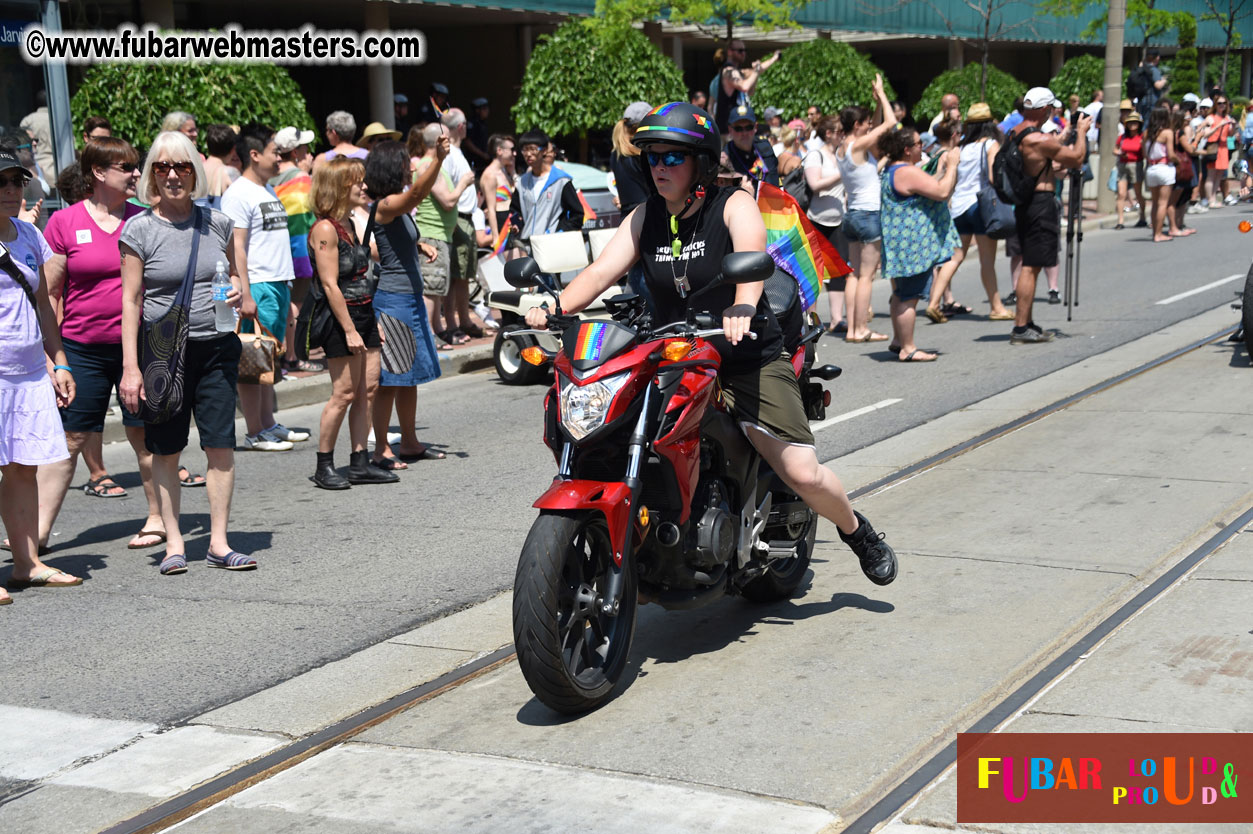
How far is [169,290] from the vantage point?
252 inches

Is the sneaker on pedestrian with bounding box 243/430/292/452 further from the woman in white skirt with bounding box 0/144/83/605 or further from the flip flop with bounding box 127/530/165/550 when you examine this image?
the woman in white skirt with bounding box 0/144/83/605

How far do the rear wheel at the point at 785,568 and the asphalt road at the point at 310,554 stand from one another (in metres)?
1.15

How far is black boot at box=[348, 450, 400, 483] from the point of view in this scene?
8.30 meters

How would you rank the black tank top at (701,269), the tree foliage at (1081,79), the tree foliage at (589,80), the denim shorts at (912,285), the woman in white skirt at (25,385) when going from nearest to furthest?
the black tank top at (701,269)
the woman in white skirt at (25,385)
the denim shorts at (912,285)
the tree foliage at (589,80)
the tree foliage at (1081,79)

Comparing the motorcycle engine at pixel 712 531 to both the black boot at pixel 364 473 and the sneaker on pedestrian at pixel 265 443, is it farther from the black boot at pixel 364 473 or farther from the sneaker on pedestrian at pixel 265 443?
the sneaker on pedestrian at pixel 265 443

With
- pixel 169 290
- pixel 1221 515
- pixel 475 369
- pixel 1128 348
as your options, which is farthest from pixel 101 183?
pixel 1128 348

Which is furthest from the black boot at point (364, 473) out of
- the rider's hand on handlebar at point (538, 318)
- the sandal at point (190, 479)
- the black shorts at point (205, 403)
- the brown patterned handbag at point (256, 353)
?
the rider's hand on handlebar at point (538, 318)

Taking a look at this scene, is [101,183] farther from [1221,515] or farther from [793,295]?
[1221,515]

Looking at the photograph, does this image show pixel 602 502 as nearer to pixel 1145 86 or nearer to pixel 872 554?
pixel 872 554

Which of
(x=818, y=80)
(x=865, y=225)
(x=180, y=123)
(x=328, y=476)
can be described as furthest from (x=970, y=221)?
(x=818, y=80)

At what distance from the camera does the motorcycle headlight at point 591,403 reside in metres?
4.40

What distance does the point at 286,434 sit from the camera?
380 inches

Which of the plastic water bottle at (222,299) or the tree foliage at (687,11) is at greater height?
the tree foliage at (687,11)

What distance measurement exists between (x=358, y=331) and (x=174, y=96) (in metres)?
7.40
